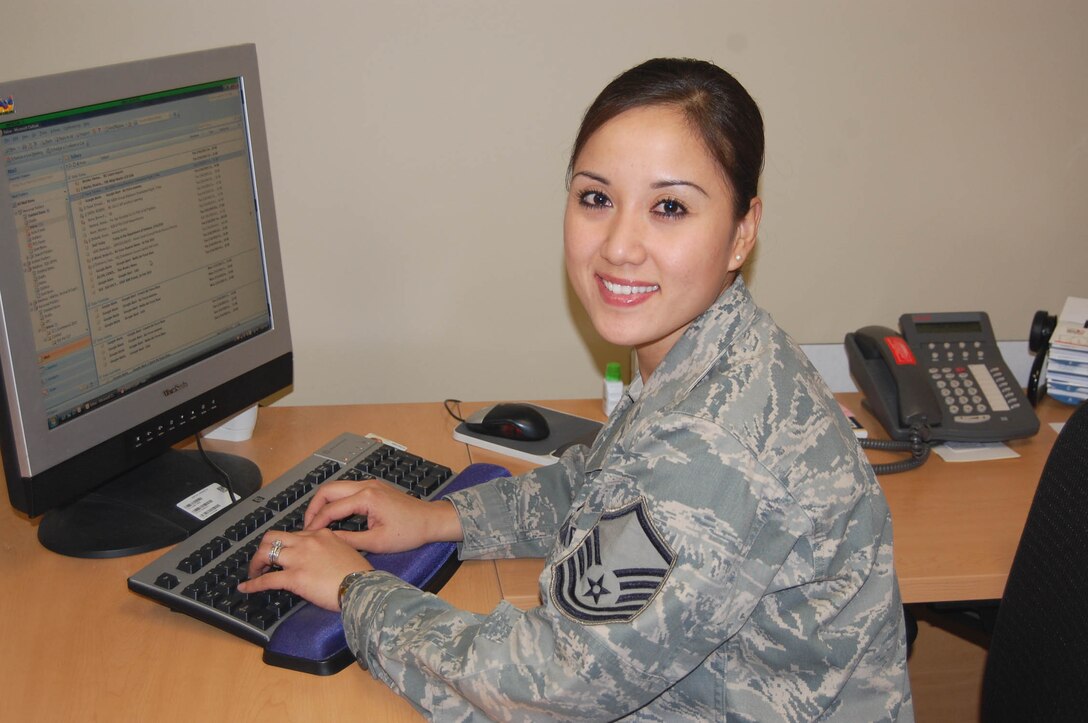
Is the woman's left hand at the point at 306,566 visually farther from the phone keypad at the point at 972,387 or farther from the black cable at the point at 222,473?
the phone keypad at the point at 972,387

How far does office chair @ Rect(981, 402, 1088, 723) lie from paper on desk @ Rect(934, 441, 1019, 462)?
48 cm

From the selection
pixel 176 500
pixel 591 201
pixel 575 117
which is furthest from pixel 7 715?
pixel 575 117

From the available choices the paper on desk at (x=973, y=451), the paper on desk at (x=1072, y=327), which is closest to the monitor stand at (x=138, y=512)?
the paper on desk at (x=973, y=451)

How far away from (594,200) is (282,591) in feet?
1.79

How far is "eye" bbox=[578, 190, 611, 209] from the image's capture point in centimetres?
111

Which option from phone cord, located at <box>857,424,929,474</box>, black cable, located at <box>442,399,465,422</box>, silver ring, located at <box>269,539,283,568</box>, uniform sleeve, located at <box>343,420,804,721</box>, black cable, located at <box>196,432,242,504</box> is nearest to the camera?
uniform sleeve, located at <box>343,420,804,721</box>

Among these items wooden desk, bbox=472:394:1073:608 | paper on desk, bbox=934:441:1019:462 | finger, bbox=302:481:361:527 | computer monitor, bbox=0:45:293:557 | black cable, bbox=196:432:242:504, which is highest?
computer monitor, bbox=0:45:293:557

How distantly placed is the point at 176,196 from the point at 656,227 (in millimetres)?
612

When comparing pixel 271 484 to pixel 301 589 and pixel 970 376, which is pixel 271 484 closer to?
pixel 301 589

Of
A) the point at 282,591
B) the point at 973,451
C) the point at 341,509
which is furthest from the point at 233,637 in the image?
the point at 973,451

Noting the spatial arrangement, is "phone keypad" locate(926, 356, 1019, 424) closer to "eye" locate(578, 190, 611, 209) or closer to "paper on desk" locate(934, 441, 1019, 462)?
"paper on desk" locate(934, 441, 1019, 462)

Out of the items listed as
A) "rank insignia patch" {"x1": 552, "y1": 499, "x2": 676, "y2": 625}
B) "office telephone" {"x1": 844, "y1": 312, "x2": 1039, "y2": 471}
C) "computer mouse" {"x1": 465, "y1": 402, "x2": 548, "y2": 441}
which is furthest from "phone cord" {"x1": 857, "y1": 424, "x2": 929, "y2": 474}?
"rank insignia patch" {"x1": 552, "y1": 499, "x2": 676, "y2": 625}

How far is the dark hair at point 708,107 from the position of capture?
1.04 m

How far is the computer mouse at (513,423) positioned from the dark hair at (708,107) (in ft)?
1.94
